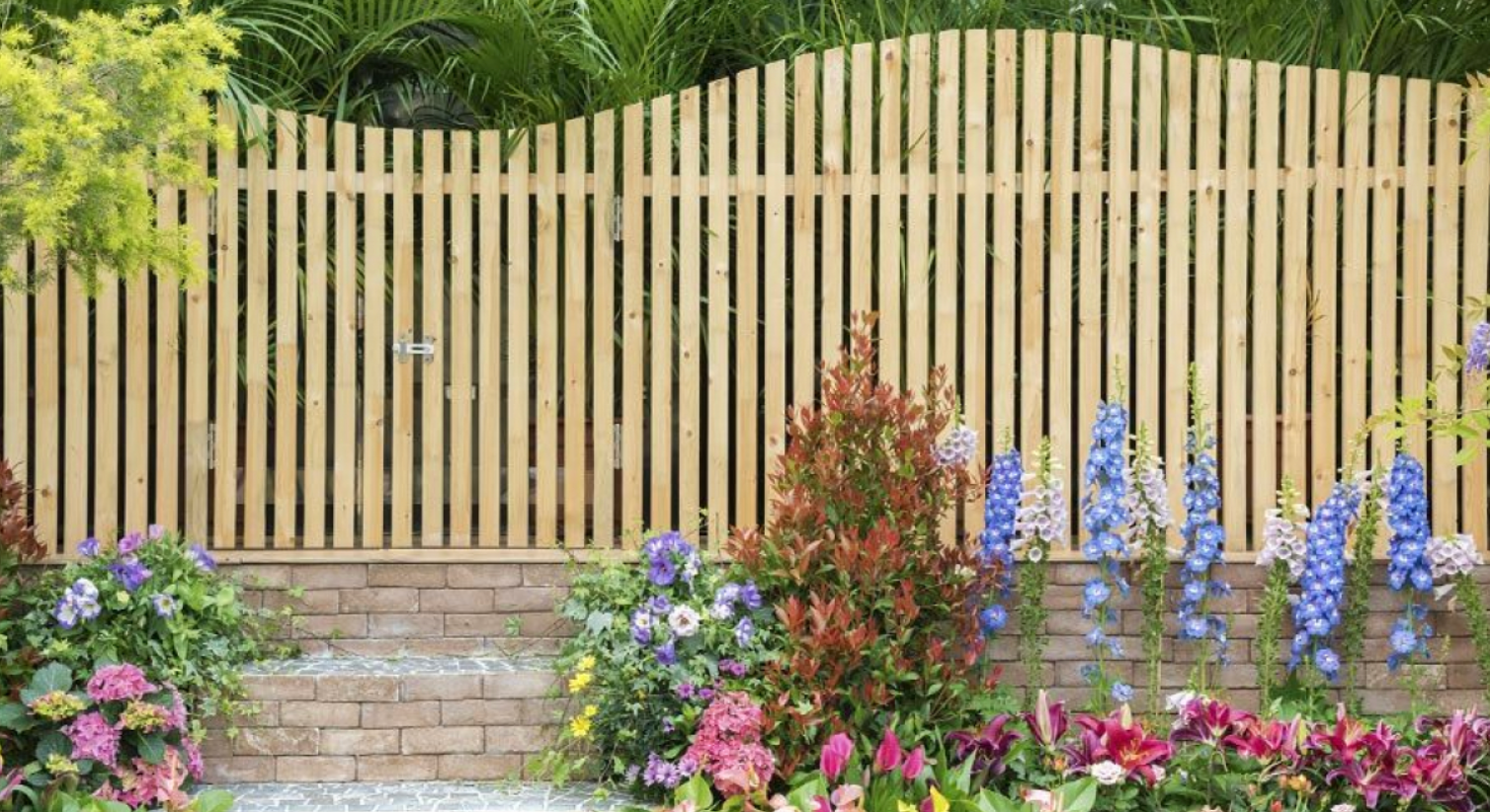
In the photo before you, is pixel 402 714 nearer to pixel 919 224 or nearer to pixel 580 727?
pixel 580 727

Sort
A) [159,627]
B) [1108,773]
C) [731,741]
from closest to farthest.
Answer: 1. [1108,773]
2. [731,741]
3. [159,627]

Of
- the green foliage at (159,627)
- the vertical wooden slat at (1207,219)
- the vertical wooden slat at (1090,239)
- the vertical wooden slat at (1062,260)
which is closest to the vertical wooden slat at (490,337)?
the green foliage at (159,627)

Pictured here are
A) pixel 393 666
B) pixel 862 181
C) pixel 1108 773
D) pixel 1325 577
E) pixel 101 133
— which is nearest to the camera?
pixel 1108 773

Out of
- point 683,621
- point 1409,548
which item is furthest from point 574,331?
point 1409,548

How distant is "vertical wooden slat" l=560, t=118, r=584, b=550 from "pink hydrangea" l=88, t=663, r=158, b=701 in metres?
1.52

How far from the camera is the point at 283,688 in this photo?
5293 mm

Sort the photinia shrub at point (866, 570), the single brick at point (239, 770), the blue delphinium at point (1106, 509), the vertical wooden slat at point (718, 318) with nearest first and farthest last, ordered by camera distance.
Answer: the photinia shrub at point (866, 570) → the single brick at point (239, 770) → the blue delphinium at point (1106, 509) → the vertical wooden slat at point (718, 318)

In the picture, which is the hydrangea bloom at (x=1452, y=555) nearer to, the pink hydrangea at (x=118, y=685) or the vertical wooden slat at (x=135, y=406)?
the pink hydrangea at (x=118, y=685)

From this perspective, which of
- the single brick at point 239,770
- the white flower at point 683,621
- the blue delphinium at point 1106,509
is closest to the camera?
the white flower at point 683,621

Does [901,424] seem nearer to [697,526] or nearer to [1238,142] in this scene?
[697,526]

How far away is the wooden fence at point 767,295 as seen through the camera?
→ 5.77 meters

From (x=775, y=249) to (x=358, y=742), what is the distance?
2.20 metres

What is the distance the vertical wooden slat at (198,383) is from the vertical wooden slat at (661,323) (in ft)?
4.95

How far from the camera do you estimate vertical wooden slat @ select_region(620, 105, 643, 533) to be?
5.81m
